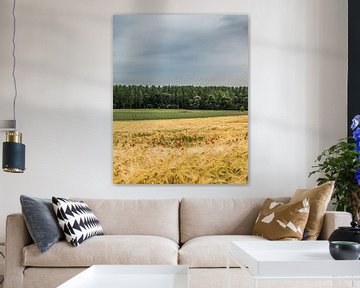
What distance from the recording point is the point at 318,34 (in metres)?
5.35

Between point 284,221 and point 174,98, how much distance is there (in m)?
1.67

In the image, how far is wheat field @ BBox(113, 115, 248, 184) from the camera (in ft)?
17.3

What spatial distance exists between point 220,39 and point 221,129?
79 cm

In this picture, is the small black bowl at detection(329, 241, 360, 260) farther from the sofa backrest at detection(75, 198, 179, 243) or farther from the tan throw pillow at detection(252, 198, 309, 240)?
the sofa backrest at detection(75, 198, 179, 243)

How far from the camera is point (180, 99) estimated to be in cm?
532

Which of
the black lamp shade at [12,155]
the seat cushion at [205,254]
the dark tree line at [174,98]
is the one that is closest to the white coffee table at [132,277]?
the seat cushion at [205,254]

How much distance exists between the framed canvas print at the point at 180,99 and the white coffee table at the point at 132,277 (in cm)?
214

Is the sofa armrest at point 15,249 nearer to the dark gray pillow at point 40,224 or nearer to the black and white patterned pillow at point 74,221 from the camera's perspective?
the dark gray pillow at point 40,224

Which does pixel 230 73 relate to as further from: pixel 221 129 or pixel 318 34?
pixel 318 34

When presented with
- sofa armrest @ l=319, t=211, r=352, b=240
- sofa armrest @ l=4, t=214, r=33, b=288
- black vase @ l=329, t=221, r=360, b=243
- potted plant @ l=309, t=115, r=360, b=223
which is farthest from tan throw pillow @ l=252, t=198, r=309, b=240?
sofa armrest @ l=4, t=214, r=33, b=288

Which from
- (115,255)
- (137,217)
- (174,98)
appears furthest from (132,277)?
(174,98)

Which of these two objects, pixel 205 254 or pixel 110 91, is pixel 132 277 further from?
pixel 110 91

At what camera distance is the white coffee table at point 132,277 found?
282cm

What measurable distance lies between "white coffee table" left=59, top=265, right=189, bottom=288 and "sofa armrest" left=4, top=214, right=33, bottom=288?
3.31 feet
